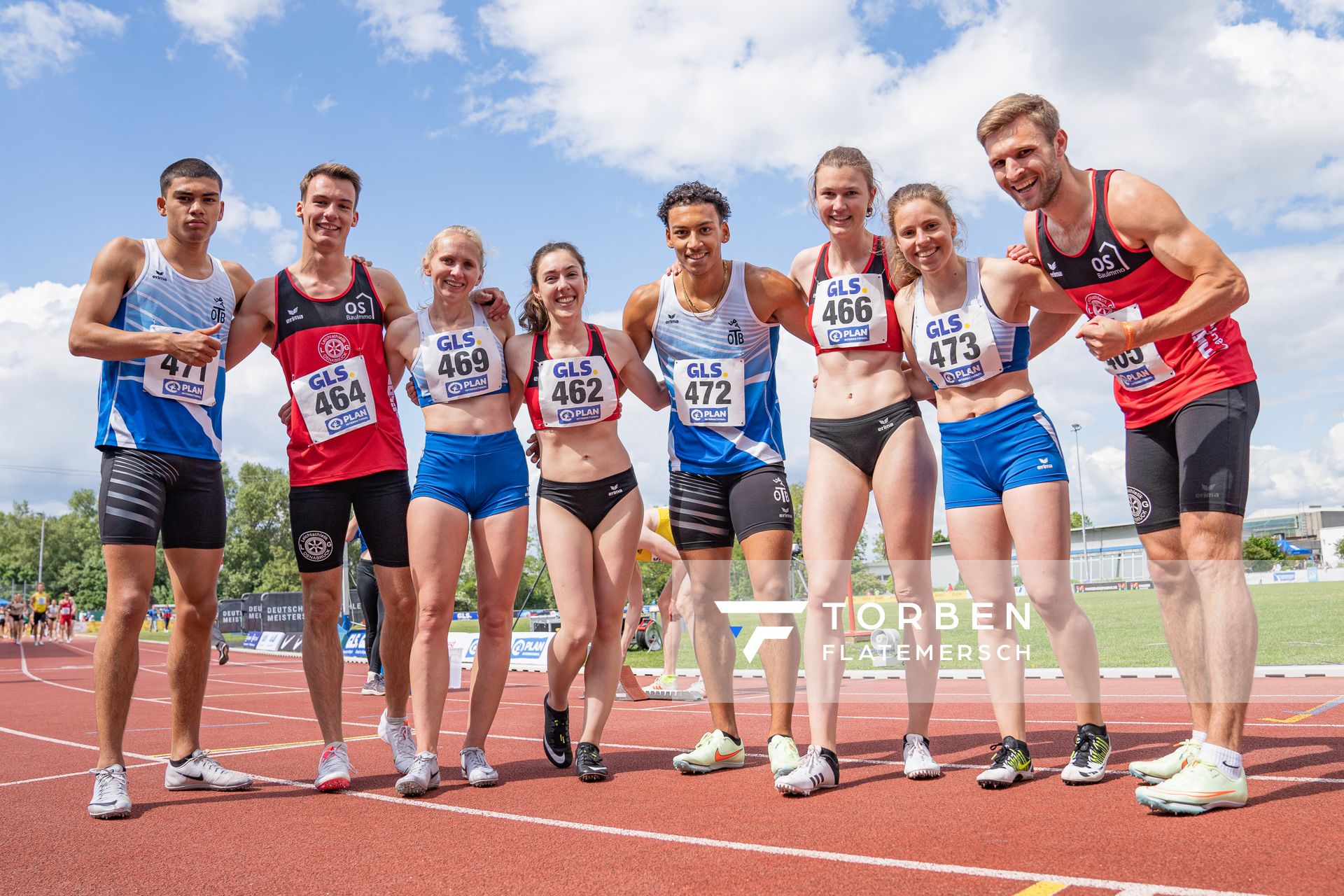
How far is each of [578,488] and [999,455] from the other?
1.88 metres

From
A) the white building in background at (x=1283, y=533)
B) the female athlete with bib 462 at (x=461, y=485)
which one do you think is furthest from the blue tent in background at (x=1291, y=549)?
the female athlete with bib 462 at (x=461, y=485)

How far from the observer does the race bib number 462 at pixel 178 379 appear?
14.1 ft

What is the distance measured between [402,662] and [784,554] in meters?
1.88

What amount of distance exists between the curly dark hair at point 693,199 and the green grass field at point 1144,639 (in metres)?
2.48

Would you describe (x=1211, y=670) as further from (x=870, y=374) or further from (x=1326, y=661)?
(x=1326, y=661)

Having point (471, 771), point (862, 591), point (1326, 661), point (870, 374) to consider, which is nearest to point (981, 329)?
point (870, 374)

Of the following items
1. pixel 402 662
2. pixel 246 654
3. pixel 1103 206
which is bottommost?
pixel 246 654

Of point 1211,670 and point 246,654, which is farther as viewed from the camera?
point 246,654

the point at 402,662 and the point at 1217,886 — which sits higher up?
the point at 402,662

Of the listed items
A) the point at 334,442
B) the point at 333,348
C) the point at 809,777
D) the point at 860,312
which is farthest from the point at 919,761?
the point at 333,348

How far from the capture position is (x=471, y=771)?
432 cm

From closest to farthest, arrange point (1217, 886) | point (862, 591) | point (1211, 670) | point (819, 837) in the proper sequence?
1. point (1217, 886)
2. point (819, 837)
3. point (1211, 670)
4. point (862, 591)

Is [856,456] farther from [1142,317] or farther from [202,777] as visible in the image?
[202,777]

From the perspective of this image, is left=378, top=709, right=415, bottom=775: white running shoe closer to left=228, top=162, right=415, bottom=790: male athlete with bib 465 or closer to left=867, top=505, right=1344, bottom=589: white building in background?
left=228, top=162, right=415, bottom=790: male athlete with bib 465
